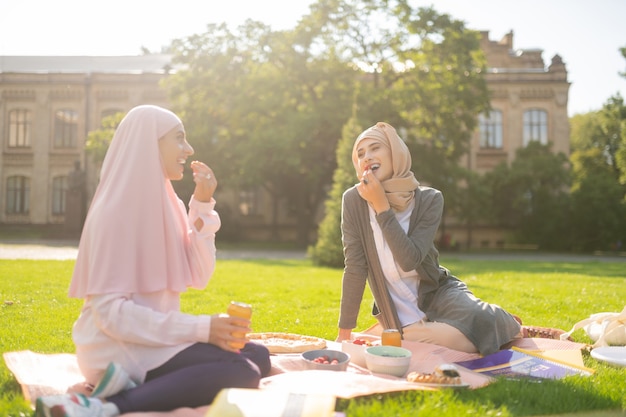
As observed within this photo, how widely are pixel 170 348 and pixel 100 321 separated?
0.40 meters

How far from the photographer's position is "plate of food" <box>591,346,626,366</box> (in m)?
4.45

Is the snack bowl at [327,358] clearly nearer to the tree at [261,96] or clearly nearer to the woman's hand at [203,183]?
the woman's hand at [203,183]

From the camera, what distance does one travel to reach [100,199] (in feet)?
9.91

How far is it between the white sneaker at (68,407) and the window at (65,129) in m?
36.9

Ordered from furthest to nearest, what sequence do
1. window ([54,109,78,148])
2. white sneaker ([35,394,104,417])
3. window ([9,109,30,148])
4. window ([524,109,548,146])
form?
window ([9,109,30,148])
window ([54,109,78,148])
window ([524,109,548,146])
white sneaker ([35,394,104,417])

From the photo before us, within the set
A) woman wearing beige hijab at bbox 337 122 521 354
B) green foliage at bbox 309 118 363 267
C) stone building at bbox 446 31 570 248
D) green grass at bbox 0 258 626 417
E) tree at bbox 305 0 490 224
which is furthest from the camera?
stone building at bbox 446 31 570 248

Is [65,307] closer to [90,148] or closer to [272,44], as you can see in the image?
[272,44]

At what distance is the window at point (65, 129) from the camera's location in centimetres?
3656

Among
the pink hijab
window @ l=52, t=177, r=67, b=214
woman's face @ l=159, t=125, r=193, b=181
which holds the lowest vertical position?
the pink hijab

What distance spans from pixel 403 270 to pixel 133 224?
88.5 inches

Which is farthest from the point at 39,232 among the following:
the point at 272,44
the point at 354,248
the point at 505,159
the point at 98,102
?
the point at 354,248

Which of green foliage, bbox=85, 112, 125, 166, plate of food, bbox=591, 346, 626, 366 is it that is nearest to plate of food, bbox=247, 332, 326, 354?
plate of food, bbox=591, 346, 626, 366

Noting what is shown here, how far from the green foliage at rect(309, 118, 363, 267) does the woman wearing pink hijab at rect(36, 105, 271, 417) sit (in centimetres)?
1154

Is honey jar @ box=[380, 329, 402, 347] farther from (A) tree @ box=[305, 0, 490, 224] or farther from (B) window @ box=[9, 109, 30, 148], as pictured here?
(B) window @ box=[9, 109, 30, 148]
